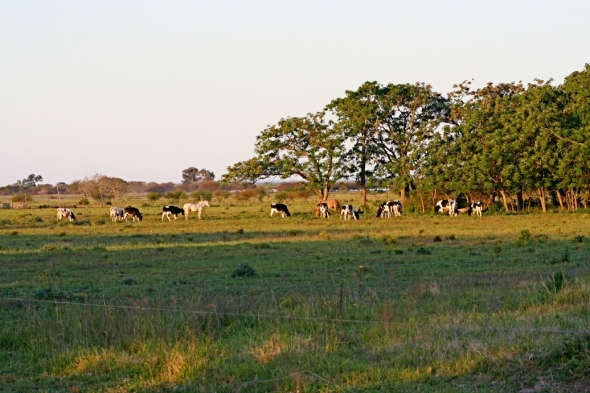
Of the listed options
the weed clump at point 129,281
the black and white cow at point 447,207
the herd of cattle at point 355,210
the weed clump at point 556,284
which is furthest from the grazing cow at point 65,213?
the weed clump at point 556,284

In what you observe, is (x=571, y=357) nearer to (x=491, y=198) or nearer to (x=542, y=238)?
(x=542, y=238)

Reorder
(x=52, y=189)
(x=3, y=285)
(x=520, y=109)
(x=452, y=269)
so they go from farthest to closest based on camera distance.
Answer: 1. (x=52, y=189)
2. (x=520, y=109)
3. (x=452, y=269)
4. (x=3, y=285)

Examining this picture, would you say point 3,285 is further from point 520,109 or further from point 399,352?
point 520,109

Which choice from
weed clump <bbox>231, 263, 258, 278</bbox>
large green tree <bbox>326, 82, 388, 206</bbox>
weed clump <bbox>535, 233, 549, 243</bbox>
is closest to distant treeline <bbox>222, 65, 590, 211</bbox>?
large green tree <bbox>326, 82, 388, 206</bbox>

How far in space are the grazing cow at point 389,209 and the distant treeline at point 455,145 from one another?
199 centimetres

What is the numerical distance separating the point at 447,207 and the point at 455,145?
4294 mm

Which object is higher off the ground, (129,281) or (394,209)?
(394,209)

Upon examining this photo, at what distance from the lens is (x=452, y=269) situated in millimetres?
18516

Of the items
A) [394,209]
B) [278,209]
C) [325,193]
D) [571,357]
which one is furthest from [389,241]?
[325,193]

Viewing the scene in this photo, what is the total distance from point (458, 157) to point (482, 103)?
6255mm

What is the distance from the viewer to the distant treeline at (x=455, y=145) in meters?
45.4

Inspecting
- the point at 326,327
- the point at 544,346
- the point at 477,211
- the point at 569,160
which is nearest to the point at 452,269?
the point at 326,327

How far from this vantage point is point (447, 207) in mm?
50781

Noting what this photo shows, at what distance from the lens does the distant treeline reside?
45.4m
